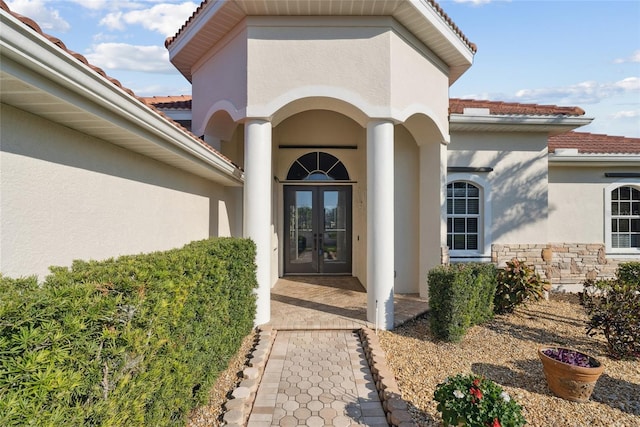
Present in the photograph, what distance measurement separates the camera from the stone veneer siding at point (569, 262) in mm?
10766

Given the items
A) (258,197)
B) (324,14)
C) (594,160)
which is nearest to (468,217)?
(594,160)

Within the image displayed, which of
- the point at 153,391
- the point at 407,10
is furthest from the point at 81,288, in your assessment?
the point at 407,10

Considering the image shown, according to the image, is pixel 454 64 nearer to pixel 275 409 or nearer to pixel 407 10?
pixel 407 10

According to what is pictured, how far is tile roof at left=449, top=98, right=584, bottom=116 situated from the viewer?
10086mm

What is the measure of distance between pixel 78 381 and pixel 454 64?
10342mm

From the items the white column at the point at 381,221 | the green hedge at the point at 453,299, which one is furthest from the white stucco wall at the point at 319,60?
the green hedge at the point at 453,299

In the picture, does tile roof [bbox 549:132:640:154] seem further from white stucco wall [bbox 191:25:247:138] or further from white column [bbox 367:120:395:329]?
white stucco wall [bbox 191:25:247:138]

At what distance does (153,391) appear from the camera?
9.66 ft

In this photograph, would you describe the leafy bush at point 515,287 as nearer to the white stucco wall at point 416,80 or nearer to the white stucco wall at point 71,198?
the white stucco wall at point 416,80

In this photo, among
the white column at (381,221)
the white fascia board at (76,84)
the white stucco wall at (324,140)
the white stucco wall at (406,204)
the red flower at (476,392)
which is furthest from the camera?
the white stucco wall at (324,140)

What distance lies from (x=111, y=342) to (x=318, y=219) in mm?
10354

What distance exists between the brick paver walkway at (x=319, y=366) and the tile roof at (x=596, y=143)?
859cm

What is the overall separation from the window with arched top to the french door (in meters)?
0.39

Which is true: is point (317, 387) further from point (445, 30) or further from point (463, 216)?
point (445, 30)
